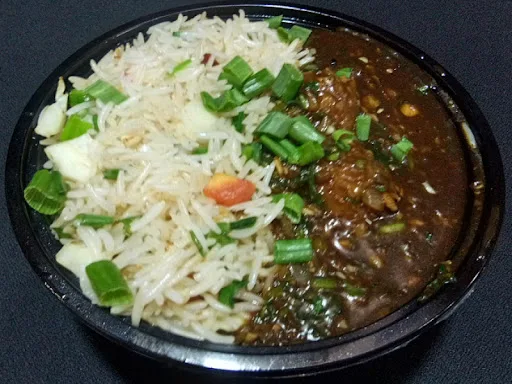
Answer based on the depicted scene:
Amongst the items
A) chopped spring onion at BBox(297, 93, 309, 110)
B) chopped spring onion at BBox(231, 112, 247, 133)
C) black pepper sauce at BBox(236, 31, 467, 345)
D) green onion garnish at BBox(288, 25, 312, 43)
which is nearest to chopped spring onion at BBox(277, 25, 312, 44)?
green onion garnish at BBox(288, 25, 312, 43)

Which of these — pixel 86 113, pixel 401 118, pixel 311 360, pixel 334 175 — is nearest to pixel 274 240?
pixel 334 175

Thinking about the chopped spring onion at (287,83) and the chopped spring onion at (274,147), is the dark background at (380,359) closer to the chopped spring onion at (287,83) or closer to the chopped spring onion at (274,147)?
the chopped spring onion at (274,147)

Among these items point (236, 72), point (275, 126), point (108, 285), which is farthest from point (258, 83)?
point (108, 285)

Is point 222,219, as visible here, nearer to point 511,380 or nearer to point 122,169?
point 122,169

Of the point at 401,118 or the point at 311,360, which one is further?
the point at 401,118

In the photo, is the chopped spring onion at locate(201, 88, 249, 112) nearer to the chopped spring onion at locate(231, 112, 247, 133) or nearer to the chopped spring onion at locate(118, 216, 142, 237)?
the chopped spring onion at locate(231, 112, 247, 133)
